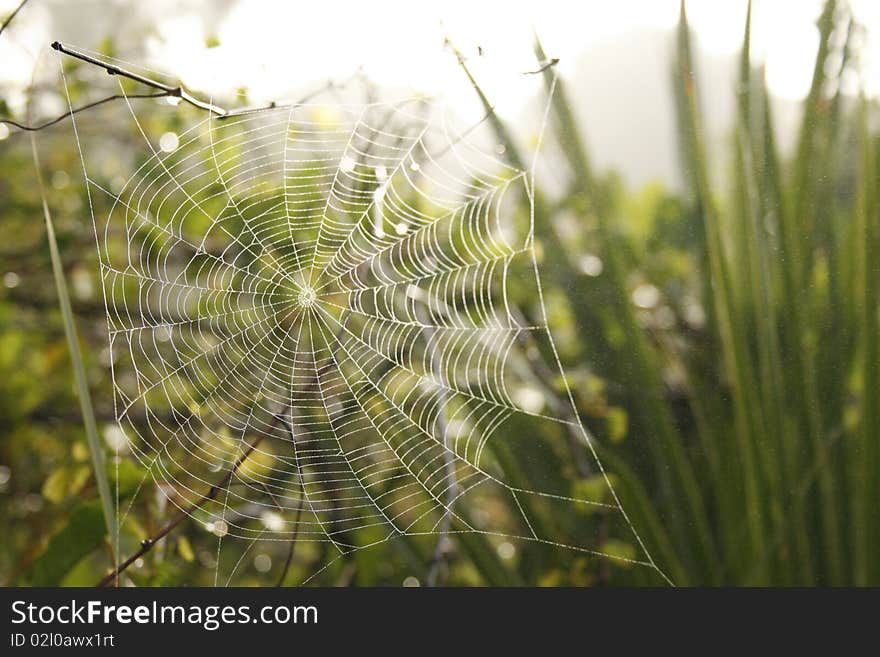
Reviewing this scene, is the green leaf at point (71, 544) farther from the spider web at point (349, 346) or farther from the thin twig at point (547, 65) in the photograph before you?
the thin twig at point (547, 65)

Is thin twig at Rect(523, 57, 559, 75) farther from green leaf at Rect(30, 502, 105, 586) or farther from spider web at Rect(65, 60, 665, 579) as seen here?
green leaf at Rect(30, 502, 105, 586)

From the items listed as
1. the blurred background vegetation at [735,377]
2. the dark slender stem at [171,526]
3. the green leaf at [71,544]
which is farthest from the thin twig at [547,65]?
the green leaf at [71,544]

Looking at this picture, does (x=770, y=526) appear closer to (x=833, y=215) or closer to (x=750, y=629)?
(x=750, y=629)

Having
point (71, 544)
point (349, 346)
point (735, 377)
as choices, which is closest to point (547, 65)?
point (735, 377)

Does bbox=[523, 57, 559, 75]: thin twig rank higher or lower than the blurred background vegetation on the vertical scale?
higher

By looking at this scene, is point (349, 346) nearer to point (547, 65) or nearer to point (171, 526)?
point (171, 526)

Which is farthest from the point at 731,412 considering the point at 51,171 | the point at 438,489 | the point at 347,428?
the point at 51,171

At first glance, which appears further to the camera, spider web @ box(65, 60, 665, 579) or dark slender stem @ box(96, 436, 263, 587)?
spider web @ box(65, 60, 665, 579)

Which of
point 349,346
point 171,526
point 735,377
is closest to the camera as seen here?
point 171,526

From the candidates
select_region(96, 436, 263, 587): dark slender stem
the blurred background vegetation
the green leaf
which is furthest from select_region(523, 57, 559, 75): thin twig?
the green leaf
